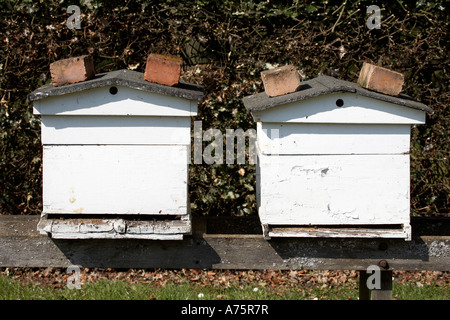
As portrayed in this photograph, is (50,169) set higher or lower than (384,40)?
lower

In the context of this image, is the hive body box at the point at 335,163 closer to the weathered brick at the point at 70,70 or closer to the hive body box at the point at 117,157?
the hive body box at the point at 117,157

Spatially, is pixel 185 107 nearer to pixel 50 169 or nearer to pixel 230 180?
pixel 50 169

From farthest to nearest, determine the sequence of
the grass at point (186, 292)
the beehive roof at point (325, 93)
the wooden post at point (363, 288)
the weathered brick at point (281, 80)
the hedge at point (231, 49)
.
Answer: the hedge at point (231, 49)
the grass at point (186, 292)
the wooden post at point (363, 288)
the weathered brick at point (281, 80)
the beehive roof at point (325, 93)

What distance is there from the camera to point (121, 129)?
2816 millimetres

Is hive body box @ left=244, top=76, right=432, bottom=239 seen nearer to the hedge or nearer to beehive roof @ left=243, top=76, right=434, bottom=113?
beehive roof @ left=243, top=76, right=434, bottom=113

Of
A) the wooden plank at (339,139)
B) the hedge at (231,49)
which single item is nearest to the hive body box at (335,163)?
the wooden plank at (339,139)

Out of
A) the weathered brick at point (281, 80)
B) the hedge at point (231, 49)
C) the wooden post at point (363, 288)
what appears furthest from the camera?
the hedge at point (231, 49)

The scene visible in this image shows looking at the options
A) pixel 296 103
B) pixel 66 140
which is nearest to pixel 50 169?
pixel 66 140

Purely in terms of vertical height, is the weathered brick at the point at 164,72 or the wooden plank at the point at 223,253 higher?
the weathered brick at the point at 164,72

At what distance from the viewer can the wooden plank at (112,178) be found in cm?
282

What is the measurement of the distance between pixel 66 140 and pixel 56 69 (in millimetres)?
363

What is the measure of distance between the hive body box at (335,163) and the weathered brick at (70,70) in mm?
868

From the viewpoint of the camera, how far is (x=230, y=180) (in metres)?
5.23

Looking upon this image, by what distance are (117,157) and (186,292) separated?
2.02 metres
